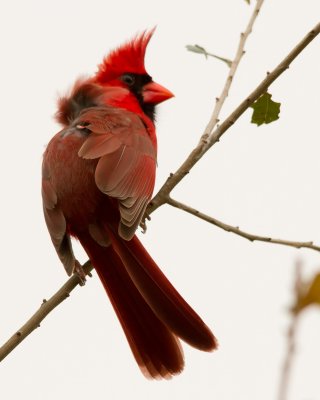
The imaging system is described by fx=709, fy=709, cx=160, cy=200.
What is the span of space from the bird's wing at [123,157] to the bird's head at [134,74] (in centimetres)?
59

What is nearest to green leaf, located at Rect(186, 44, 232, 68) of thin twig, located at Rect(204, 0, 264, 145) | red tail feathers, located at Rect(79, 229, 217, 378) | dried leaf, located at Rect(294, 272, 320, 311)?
thin twig, located at Rect(204, 0, 264, 145)

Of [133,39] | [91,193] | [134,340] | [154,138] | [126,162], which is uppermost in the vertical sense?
[133,39]

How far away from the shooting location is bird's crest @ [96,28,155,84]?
462 cm

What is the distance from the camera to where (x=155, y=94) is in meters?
4.46

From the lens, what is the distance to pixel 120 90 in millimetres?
4352

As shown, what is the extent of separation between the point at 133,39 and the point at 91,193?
1804 mm

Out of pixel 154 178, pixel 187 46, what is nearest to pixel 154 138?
pixel 154 178

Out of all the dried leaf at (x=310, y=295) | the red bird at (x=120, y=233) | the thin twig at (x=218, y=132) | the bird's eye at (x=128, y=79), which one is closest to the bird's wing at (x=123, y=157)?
the red bird at (x=120, y=233)

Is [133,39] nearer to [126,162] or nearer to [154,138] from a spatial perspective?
[154,138]

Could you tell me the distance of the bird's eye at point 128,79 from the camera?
4576mm

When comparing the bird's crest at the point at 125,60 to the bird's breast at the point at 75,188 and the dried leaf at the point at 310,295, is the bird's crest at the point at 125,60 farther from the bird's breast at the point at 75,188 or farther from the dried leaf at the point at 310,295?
the dried leaf at the point at 310,295

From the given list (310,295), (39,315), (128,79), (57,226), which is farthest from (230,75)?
(310,295)

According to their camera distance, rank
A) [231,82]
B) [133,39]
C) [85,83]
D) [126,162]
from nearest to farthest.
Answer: [231,82], [126,162], [85,83], [133,39]

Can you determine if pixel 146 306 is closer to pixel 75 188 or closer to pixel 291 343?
pixel 75 188
